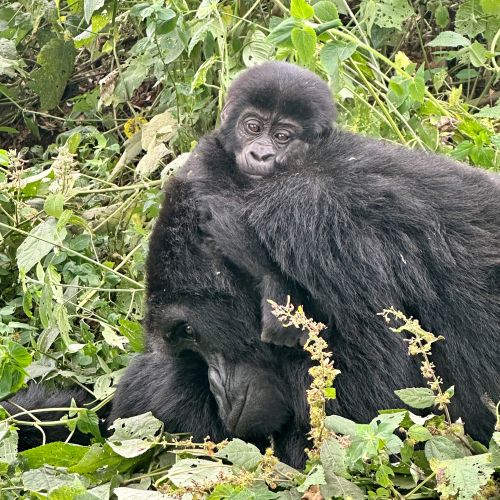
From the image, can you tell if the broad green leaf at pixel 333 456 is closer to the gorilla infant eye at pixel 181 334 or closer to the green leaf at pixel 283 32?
the gorilla infant eye at pixel 181 334

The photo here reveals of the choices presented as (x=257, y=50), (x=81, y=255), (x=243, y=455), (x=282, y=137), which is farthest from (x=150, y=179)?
(x=243, y=455)

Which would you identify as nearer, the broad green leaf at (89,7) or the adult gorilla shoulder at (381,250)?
the adult gorilla shoulder at (381,250)

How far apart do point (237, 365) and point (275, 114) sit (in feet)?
3.42

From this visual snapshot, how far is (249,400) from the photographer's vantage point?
11.3 ft

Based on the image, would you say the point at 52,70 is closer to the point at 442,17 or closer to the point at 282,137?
the point at 442,17

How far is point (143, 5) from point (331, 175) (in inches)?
72.1

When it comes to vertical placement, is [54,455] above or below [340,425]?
below

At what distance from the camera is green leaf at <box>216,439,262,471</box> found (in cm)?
286

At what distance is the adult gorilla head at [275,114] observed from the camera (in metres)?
3.87

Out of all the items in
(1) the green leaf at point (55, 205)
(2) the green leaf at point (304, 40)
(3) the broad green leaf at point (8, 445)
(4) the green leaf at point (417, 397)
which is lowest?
(3) the broad green leaf at point (8, 445)

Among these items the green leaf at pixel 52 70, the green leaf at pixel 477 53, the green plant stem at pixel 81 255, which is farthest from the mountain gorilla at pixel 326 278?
the green leaf at pixel 52 70

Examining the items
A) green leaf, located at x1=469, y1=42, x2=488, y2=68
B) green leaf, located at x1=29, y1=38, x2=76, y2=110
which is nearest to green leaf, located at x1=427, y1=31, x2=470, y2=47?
green leaf, located at x1=469, y1=42, x2=488, y2=68

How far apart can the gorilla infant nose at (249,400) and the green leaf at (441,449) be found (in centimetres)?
71

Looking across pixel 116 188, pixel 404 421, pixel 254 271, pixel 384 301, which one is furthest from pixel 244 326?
pixel 116 188
